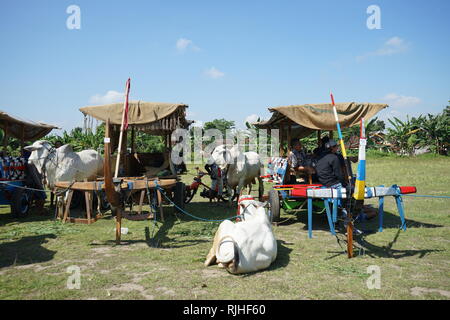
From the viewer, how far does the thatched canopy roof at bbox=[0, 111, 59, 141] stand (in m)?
8.58

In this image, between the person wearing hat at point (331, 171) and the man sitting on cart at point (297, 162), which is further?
the man sitting on cart at point (297, 162)

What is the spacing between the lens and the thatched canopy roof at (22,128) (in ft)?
28.1

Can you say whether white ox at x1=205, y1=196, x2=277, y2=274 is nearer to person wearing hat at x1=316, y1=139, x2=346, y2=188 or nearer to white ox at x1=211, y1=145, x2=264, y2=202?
person wearing hat at x1=316, y1=139, x2=346, y2=188

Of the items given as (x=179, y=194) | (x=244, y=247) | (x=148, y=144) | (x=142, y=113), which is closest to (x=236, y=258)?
(x=244, y=247)

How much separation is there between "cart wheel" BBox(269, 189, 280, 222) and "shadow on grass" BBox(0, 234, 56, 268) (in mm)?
4399

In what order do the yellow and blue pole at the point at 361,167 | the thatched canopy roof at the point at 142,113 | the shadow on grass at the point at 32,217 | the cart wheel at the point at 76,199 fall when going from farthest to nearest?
the cart wheel at the point at 76,199, the shadow on grass at the point at 32,217, the thatched canopy roof at the point at 142,113, the yellow and blue pole at the point at 361,167

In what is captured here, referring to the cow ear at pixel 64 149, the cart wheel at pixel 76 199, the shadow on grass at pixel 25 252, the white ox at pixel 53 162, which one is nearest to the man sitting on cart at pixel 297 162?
the shadow on grass at pixel 25 252

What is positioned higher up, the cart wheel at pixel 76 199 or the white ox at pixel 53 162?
the white ox at pixel 53 162

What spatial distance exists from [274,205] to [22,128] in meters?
7.80

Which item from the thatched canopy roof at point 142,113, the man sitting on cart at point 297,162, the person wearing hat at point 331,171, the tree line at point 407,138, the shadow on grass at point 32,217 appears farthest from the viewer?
the tree line at point 407,138

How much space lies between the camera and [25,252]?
522cm

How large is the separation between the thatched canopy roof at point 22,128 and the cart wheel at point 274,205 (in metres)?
6.98

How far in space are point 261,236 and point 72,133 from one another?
27.3 meters

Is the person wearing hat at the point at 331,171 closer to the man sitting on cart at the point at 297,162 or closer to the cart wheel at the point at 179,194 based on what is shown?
the man sitting on cart at the point at 297,162
